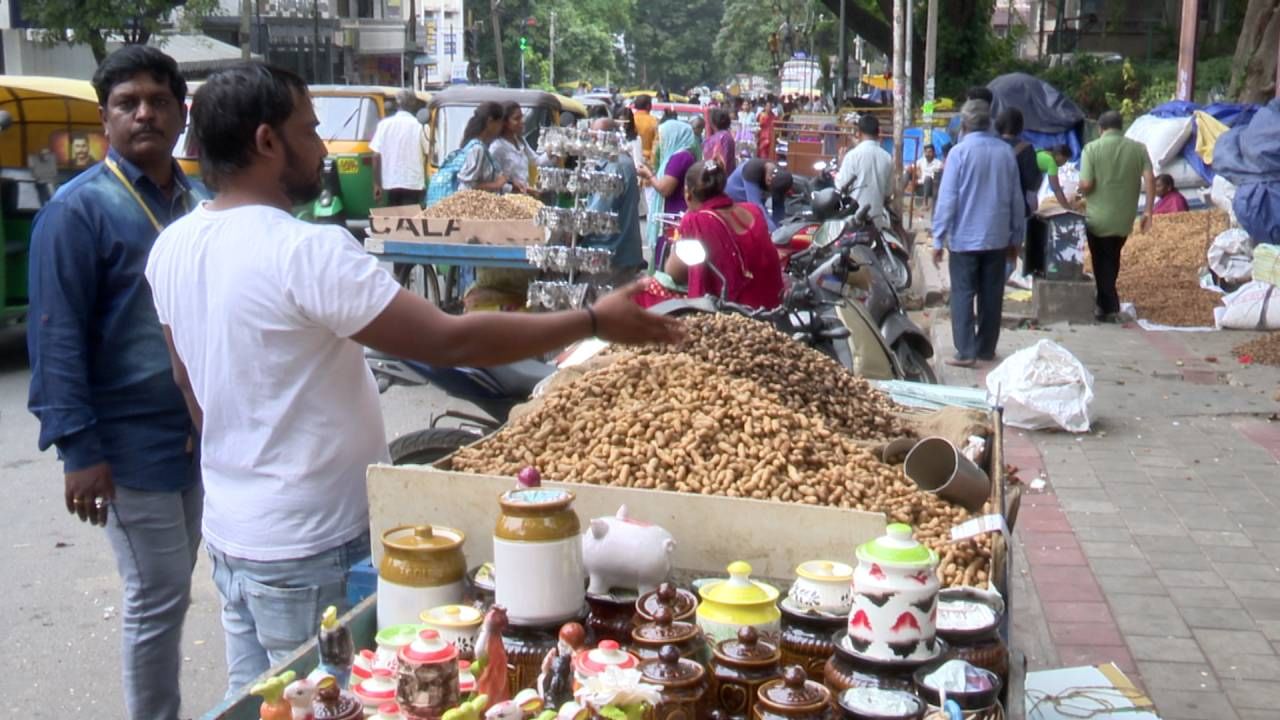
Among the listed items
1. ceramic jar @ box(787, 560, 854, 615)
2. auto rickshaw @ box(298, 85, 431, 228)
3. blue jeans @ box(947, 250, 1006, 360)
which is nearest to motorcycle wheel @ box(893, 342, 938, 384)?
blue jeans @ box(947, 250, 1006, 360)

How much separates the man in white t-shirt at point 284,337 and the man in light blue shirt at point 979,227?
751 cm

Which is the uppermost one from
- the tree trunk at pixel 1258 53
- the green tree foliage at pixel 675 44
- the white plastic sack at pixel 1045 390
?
the green tree foliage at pixel 675 44

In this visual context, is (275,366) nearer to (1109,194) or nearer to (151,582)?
(151,582)

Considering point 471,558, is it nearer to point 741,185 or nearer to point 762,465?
point 762,465

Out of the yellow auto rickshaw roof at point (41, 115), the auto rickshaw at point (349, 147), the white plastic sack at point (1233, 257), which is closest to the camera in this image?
the yellow auto rickshaw roof at point (41, 115)

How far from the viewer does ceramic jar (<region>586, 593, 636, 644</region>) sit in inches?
106

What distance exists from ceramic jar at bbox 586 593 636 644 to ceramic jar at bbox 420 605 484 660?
31 centimetres

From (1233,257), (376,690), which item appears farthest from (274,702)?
(1233,257)

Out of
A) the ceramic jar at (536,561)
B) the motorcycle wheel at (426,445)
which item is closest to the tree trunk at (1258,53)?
the motorcycle wheel at (426,445)

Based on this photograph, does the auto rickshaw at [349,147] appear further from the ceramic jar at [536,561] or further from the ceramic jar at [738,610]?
the ceramic jar at [738,610]

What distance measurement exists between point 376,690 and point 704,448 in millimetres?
1514

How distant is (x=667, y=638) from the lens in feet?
7.99

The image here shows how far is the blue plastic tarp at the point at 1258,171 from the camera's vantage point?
972 cm

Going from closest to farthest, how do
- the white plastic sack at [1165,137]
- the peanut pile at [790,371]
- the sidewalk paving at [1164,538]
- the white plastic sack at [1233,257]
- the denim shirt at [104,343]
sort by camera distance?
the denim shirt at [104,343] < the peanut pile at [790,371] < the sidewalk paving at [1164,538] < the white plastic sack at [1233,257] < the white plastic sack at [1165,137]
